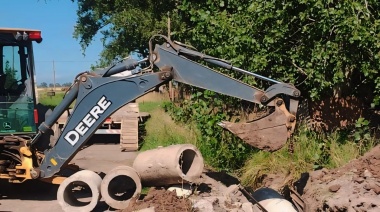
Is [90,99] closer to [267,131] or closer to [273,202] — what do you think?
[267,131]

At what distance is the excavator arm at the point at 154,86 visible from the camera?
7.04 metres

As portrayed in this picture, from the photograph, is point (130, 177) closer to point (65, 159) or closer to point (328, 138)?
point (65, 159)

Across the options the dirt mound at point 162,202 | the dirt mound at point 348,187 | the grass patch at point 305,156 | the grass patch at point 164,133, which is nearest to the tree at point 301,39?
the grass patch at point 305,156

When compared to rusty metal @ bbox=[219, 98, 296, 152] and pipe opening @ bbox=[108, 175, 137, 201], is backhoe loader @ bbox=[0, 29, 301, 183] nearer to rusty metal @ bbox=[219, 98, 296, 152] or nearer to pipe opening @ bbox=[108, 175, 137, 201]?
rusty metal @ bbox=[219, 98, 296, 152]

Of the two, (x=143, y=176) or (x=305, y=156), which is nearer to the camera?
(x=143, y=176)

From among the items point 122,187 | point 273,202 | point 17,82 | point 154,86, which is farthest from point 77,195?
point 273,202

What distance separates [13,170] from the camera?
360 inches

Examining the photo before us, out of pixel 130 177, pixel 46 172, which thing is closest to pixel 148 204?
pixel 130 177

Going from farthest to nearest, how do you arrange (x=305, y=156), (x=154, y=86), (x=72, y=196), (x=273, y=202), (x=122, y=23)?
(x=122, y=23)
(x=305, y=156)
(x=72, y=196)
(x=154, y=86)
(x=273, y=202)

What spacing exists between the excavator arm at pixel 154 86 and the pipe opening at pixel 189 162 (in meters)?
0.98

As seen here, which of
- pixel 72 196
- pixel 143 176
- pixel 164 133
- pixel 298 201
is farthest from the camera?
pixel 164 133

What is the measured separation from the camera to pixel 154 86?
25.6 ft

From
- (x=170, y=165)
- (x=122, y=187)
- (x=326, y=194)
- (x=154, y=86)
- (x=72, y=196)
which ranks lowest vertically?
(x=72, y=196)

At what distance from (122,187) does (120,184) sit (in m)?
0.07
